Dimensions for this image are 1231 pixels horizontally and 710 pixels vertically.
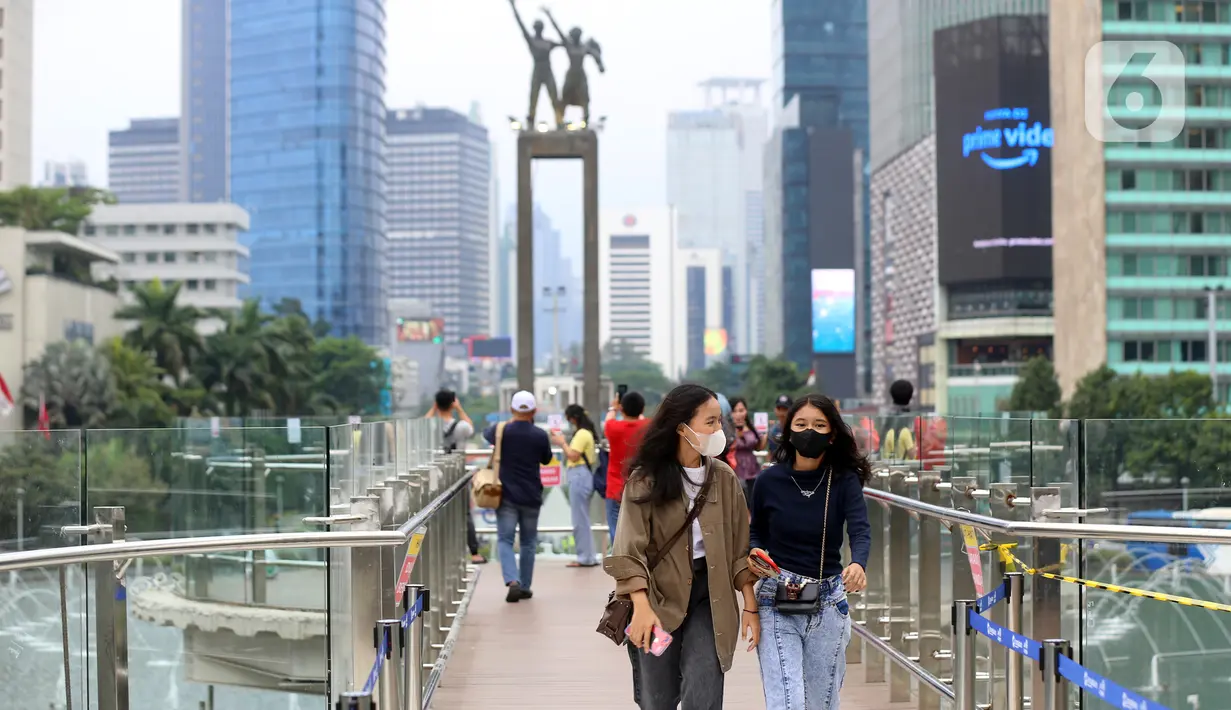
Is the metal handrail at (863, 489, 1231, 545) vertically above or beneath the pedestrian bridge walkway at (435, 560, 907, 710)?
above

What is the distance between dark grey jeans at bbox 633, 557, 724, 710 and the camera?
4.58m

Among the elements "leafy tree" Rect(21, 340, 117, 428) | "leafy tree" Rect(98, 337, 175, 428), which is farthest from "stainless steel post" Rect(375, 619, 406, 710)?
"leafy tree" Rect(21, 340, 117, 428)

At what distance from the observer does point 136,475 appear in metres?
5.89

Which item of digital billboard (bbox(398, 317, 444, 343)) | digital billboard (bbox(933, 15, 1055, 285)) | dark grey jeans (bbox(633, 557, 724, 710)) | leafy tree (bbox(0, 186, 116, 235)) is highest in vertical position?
digital billboard (bbox(933, 15, 1055, 285))

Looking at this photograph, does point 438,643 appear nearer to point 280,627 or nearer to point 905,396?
point 280,627

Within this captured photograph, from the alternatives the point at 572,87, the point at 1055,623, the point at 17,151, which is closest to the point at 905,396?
the point at 1055,623

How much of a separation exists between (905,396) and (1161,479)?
110 inches

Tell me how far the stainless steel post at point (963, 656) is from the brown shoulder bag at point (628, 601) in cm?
133

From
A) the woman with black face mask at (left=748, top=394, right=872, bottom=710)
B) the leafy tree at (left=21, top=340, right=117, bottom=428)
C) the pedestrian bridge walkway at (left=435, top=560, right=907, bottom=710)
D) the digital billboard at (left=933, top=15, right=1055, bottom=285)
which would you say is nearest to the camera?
the woman with black face mask at (left=748, top=394, right=872, bottom=710)

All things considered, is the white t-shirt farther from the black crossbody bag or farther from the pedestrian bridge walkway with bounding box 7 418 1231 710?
the pedestrian bridge walkway with bounding box 7 418 1231 710

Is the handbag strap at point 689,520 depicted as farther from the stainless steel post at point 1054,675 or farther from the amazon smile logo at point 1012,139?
the amazon smile logo at point 1012,139

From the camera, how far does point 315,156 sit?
5901 inches

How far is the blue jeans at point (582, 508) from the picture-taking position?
12.8m

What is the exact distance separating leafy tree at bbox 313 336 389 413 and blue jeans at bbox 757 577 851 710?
9992 centimetres
